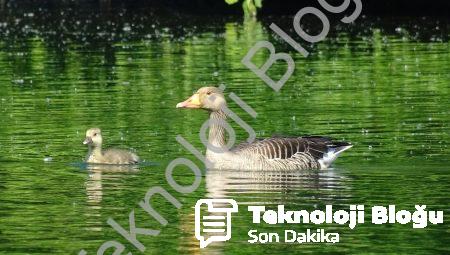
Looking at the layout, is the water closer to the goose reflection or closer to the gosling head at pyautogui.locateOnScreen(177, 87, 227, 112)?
the goose reflection

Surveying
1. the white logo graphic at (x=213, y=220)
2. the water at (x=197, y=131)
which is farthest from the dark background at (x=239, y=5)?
the white logo graphic at (x=213, y=220)

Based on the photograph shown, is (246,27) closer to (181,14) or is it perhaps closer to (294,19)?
(294,19)

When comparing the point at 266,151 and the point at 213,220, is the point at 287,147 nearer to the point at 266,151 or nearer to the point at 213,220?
the point at 266,151

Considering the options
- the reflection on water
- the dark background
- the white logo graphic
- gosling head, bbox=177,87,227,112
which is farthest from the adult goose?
the dark background

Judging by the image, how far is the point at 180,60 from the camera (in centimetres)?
4669

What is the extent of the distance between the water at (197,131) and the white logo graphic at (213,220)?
0.49 ft

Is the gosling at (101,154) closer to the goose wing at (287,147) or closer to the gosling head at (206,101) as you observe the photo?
the gosling head at (206,101)

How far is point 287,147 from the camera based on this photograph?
940 inches

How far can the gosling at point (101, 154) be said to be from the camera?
82.0 ft

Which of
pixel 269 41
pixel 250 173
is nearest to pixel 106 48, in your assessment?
pixel 269 41

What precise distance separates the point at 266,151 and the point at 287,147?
34 centimetres

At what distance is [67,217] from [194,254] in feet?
10.1

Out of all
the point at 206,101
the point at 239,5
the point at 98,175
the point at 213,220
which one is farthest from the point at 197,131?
the point at 239,5

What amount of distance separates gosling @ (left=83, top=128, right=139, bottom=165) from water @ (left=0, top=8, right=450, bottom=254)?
7.4 inches
